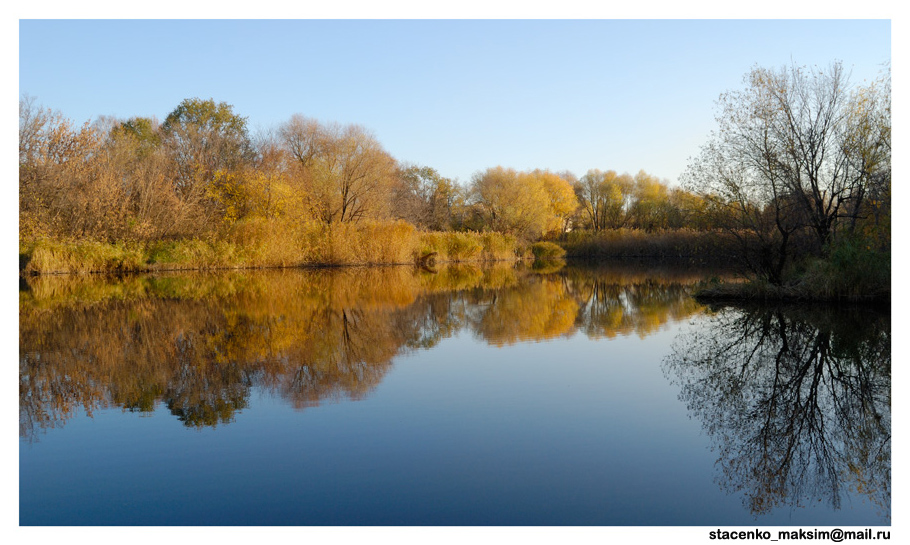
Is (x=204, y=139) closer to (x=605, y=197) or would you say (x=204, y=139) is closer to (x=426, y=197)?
(x=426, y=197)

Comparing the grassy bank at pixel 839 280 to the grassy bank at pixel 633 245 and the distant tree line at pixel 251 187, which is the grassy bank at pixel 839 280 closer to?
the distant tree line at pixel 251 187

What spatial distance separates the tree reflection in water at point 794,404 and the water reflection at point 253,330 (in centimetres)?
237

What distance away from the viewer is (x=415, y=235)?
3697cm

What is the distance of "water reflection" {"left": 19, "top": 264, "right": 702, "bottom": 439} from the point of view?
23.2ft

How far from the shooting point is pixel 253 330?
11.4 m

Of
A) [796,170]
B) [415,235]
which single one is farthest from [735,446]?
[415,235]

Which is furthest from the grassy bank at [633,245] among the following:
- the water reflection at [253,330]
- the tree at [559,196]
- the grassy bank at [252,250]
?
the water reflection at [253,330]

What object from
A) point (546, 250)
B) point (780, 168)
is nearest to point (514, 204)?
point (546, 250)

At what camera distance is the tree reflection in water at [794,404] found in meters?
4.56

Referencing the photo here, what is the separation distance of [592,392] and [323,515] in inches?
148

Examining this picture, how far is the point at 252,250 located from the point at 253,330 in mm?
21050

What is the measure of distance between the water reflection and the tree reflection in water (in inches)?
93.1

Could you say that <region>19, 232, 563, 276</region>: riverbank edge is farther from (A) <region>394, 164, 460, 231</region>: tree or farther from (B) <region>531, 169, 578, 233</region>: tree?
(B) <region>531, 169, 578, 233</region>: tree
